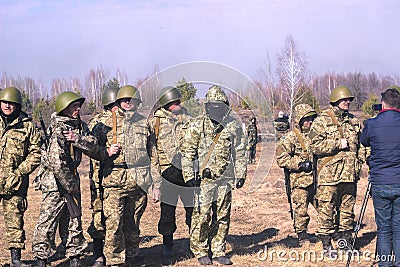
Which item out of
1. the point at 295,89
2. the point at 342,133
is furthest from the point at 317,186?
the point at 295,89

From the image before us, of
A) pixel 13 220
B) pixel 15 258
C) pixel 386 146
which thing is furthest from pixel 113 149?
pixel 386 146

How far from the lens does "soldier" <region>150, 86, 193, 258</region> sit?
8168 millimetres

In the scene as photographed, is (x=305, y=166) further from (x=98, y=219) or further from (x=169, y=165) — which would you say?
(x=98, y=219)

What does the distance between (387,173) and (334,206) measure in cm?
173

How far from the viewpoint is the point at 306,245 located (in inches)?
344

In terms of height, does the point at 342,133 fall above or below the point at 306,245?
above

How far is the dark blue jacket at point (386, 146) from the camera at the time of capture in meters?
6.45

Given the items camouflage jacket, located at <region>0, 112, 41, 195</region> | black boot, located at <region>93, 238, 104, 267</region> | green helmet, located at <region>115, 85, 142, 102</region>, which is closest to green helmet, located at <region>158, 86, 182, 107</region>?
green helmet, located at <region>115, 85, 142, 102</region>

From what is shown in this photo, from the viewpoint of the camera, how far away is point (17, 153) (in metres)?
7.47

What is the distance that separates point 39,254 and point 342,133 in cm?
427

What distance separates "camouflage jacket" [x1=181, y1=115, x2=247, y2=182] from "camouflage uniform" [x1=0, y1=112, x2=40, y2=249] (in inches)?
76.9

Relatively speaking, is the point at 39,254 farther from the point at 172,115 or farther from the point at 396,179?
the point at 396,179

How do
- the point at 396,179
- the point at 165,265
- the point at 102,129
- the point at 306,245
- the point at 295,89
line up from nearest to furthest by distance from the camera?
the point at 396,179
the point at 102,129
the point at 165,265
the point at 306,245
the point at 295,89

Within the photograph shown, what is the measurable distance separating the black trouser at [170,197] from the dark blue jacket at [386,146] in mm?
2742
